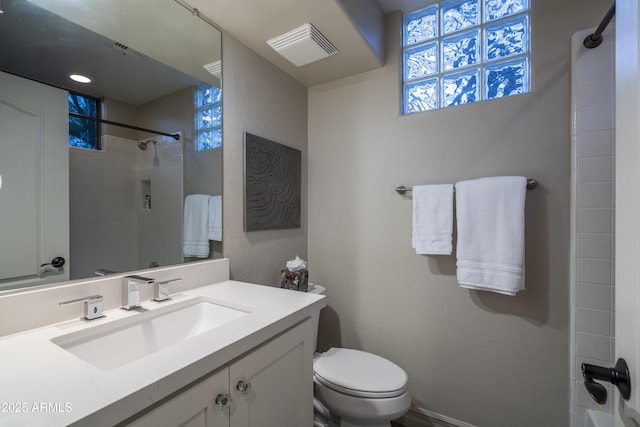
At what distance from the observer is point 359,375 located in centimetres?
134

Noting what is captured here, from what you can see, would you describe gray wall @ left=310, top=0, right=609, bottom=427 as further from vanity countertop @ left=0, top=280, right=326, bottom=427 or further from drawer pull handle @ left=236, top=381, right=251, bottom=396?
drawer pull handle @ left=236, top=381, right=251, bottom=396

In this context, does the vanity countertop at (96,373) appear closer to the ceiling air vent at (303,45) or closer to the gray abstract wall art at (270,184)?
the gray abstract wall art at (270,184)

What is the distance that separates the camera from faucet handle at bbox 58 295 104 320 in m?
0.86

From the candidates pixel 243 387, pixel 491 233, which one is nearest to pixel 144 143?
pixel 243 387

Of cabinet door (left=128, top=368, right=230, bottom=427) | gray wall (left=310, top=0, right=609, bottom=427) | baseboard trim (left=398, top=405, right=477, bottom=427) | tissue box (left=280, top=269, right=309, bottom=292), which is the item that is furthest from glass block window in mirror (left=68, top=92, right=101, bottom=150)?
baseboard trim (left=398, top=405, right=477, bottom=427)

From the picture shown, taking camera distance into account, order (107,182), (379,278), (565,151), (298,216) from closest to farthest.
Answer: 1. (107,182)
2. (565,151)
3. (379,278)
4. (298,216)

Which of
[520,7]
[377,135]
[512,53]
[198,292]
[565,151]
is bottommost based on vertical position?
[198,292]

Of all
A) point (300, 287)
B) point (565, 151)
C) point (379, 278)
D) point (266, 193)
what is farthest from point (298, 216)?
point (565, 151)

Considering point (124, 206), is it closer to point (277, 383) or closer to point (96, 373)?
point (96, 373)

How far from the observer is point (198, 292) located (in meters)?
1.16

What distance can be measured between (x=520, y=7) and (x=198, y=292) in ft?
6.79

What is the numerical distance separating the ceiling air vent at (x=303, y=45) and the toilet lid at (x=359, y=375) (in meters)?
1.63

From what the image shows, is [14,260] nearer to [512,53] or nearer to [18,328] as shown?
[18,328]

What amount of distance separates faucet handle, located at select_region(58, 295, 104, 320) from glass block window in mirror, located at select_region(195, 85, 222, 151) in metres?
0.74
